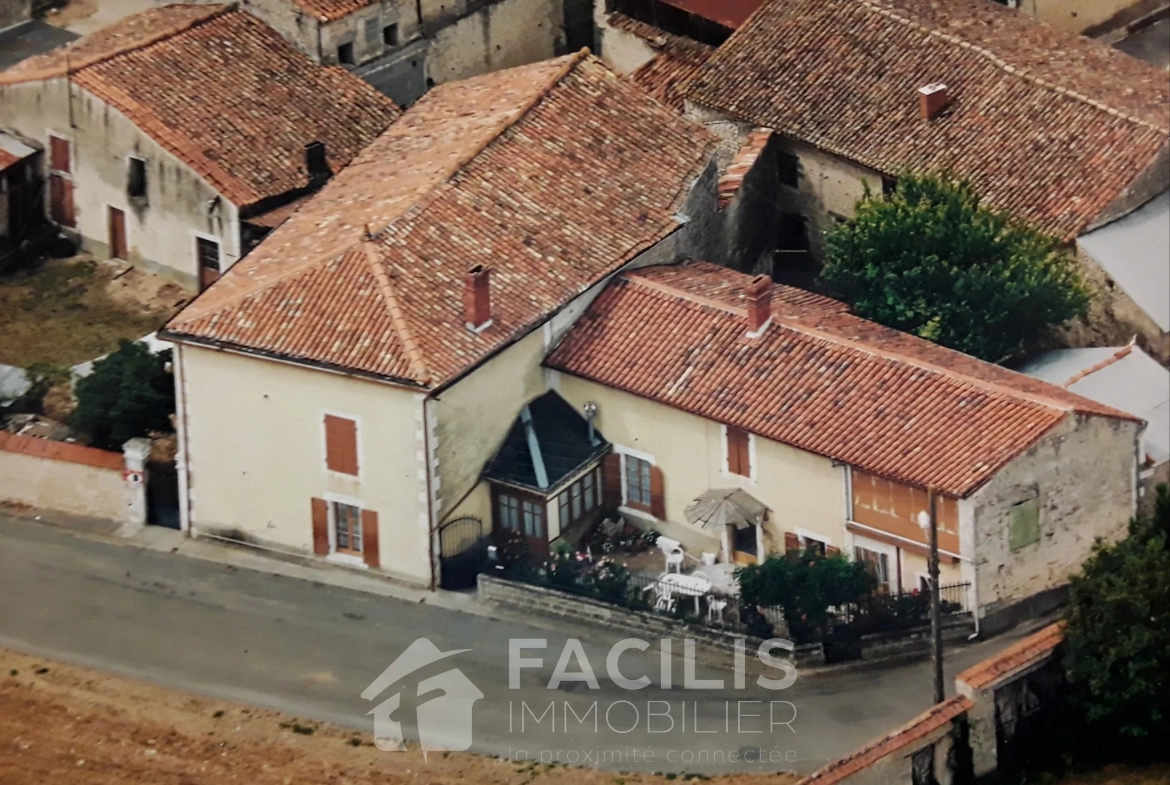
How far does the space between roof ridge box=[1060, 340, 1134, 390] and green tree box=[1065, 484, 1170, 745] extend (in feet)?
25.8

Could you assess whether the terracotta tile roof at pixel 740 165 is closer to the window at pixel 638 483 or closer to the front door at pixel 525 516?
the window at pixel 638 483

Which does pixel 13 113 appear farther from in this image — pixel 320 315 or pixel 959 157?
pixel 959 157

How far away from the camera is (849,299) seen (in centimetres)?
6500

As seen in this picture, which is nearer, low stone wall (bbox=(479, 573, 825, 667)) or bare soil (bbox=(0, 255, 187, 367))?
low stone wall (bbox=(479, 573, 825, 667))

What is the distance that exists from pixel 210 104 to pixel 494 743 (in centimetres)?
2007

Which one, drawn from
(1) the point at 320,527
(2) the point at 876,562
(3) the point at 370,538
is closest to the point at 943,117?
(2) the point at 876,562

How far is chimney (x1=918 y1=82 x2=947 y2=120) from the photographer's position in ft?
221

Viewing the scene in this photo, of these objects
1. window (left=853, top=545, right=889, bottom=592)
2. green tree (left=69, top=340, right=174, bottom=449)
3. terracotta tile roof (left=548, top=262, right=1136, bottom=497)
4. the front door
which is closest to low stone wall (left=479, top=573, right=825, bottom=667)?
the front door

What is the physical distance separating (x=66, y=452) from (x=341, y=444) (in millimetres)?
6715

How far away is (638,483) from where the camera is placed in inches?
2422

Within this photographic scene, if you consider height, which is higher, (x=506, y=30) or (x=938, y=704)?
(x=506, y=30)

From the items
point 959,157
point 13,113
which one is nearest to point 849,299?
point 959,157

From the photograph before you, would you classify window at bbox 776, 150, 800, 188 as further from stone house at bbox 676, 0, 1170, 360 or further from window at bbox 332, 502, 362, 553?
window at bbox 332, 502, 362, 553

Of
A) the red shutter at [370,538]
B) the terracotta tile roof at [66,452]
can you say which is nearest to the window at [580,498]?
the red shutter at [370,538]
